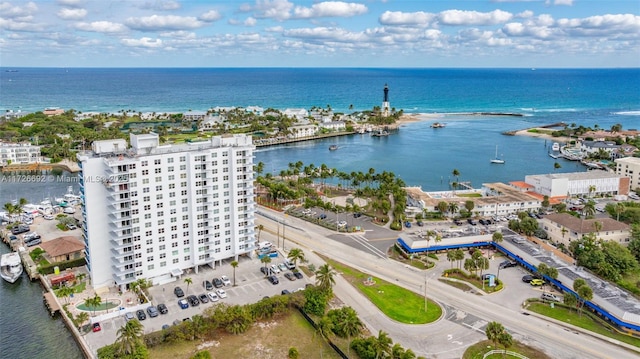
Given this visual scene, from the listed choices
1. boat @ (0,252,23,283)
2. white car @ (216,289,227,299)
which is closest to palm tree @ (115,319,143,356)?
white car @ (216,289,227,299)

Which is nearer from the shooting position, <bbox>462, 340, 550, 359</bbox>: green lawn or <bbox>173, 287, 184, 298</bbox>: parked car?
<bbox>462, 340, 550, 359</bbox>: green lawn

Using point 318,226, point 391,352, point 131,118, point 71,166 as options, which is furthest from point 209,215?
point 131,118

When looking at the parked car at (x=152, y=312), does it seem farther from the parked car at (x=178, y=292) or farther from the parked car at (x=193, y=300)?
the parked car at (x=193, y=300)

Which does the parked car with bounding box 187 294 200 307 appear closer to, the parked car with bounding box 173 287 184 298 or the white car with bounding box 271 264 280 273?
the parked car with bounding box 173 287 184 298

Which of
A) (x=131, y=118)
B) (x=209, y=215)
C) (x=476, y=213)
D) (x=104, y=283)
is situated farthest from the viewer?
(x=131, y=118)

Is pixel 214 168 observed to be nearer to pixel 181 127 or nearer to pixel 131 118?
pixel 181 127

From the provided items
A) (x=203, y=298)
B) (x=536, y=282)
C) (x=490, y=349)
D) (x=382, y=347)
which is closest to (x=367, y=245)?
(x=536, y=282)
